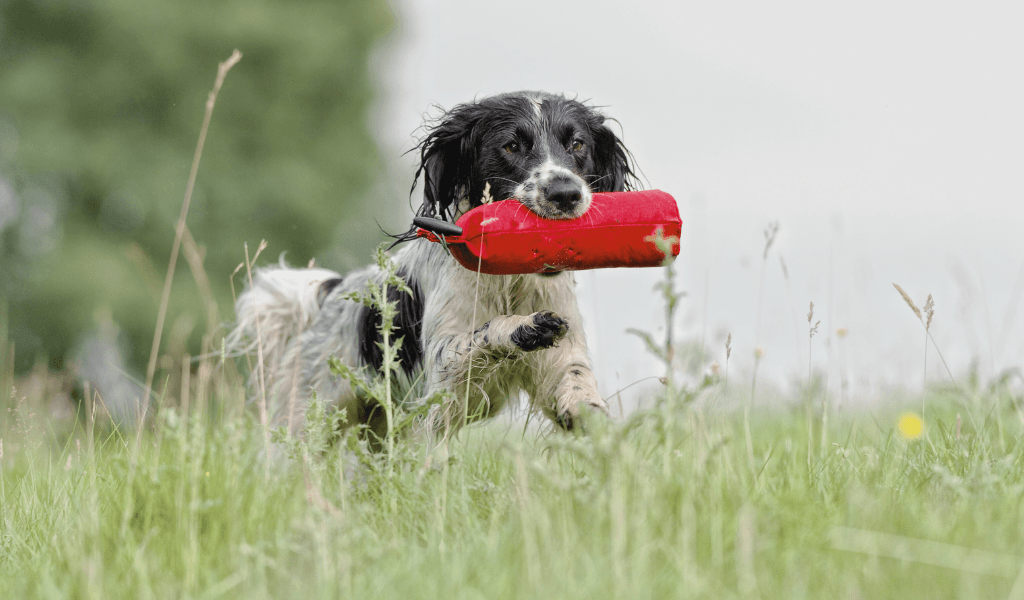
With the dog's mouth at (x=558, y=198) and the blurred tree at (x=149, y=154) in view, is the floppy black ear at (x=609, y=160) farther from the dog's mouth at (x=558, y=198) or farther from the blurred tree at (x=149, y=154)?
the blurred tree at (x=149, y=154)

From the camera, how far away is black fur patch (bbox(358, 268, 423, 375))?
175 inches

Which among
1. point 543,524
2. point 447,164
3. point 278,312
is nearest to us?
point 543,524

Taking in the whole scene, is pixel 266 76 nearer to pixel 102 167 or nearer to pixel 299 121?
pixel 299 121

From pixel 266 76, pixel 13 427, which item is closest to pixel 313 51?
pixel 266 76

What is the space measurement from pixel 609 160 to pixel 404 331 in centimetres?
136

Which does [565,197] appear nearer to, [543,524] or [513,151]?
[513,151]

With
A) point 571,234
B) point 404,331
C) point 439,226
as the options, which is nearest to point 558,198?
point 571,234

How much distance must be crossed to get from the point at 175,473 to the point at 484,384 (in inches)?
67.3

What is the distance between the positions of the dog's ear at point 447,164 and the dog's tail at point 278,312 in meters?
1.48

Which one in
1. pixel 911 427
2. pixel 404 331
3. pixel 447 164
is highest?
pixel 447 164

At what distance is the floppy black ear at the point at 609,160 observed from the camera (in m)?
4.39

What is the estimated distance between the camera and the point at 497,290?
398 cm

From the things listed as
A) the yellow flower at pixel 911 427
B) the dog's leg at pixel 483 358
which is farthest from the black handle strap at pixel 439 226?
the yellow flower at pixel 911 427

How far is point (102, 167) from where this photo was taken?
36.9ft
